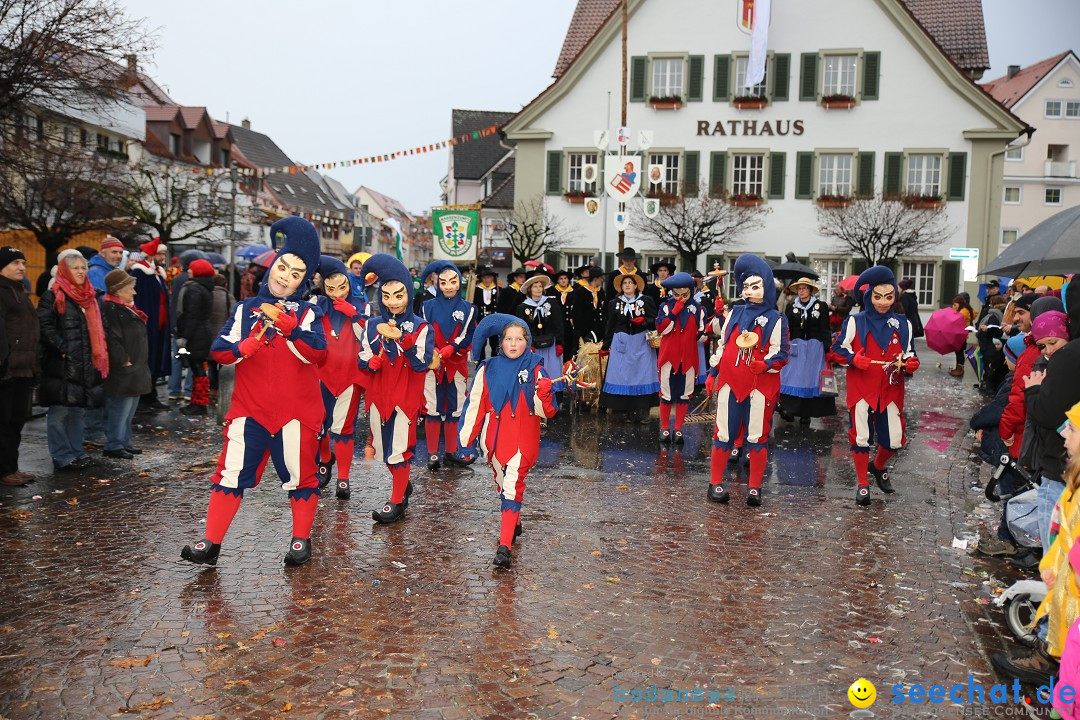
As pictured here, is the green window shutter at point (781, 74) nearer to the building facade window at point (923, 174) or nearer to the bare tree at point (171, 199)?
the building facade window at point (923, 174)

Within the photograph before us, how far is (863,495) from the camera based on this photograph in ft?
27.3

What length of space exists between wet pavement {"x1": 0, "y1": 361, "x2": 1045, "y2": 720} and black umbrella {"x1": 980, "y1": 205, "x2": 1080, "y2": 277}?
2.11m

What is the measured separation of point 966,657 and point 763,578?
4.81 feet

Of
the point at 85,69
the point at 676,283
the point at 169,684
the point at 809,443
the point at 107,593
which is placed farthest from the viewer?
the point at 85,69

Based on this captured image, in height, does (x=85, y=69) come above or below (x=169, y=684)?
above

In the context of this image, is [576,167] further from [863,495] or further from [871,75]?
[863,495]

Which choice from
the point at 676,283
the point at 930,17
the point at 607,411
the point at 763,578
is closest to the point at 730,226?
the point at 930,17

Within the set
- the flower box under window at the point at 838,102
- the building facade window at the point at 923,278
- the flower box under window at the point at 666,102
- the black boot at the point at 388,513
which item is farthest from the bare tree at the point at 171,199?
the building facade window at the point at 923,278

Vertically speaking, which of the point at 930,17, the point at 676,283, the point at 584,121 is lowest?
the point at 676,283

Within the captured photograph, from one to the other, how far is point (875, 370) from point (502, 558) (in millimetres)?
3987

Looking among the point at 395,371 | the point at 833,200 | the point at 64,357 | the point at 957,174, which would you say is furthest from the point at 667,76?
A: the point at 395,371

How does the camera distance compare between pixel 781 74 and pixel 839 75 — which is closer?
pixel 839 75

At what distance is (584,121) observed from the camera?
1252 inches

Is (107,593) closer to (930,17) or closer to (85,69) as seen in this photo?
(85,69)
